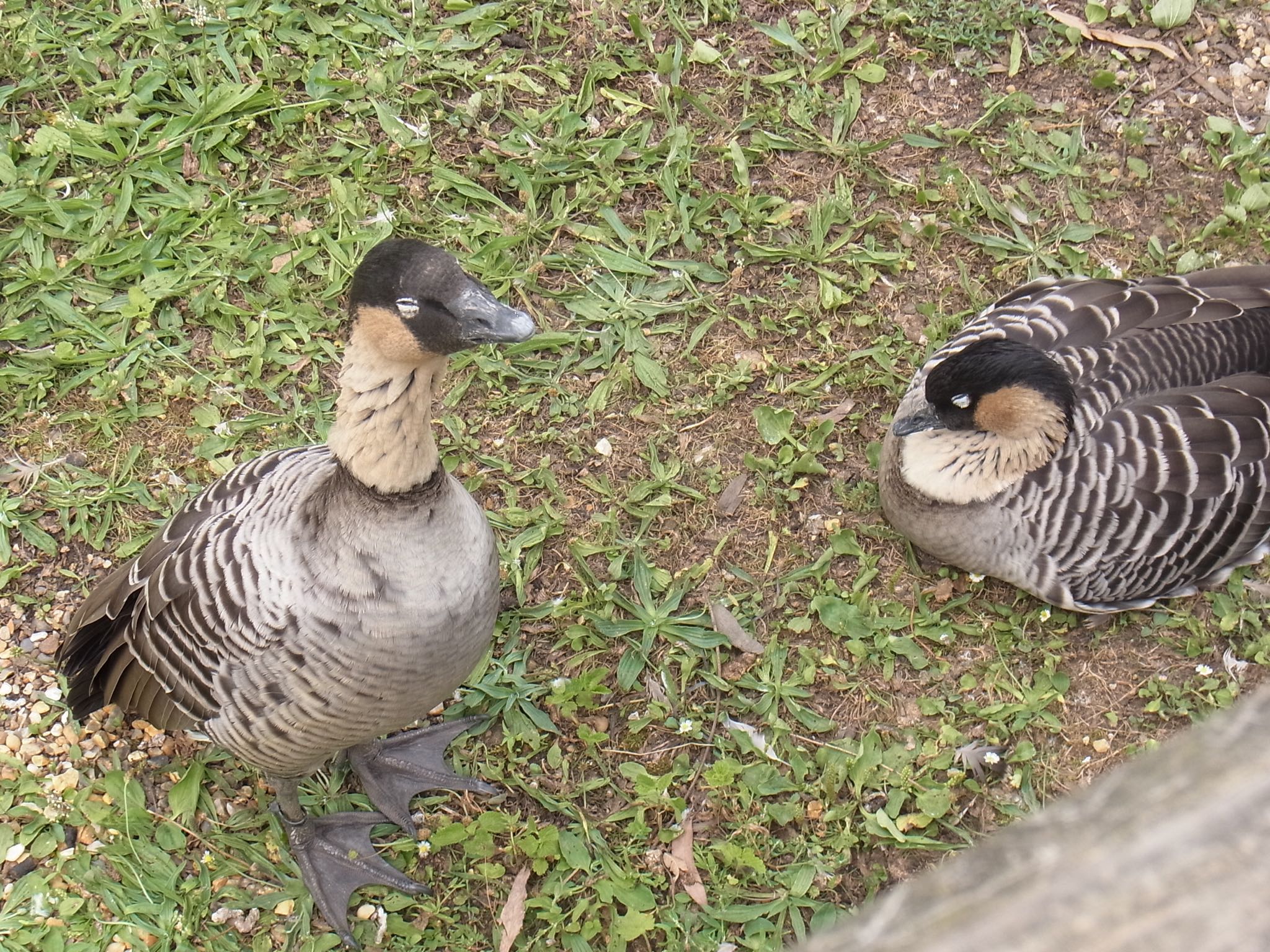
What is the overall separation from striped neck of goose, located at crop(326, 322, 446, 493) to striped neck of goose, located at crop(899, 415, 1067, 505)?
201 cm

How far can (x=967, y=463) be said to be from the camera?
399 centimetres

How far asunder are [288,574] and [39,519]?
6.72 feet

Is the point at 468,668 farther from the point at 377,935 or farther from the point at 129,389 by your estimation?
the point at 129,389

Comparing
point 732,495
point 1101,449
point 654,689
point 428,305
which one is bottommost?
point 654,689

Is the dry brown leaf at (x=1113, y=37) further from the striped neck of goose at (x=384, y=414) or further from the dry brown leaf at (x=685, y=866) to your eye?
the dry brown leaf at (x=685, y=866)

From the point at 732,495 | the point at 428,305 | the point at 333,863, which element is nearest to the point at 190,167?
the point at 732,495

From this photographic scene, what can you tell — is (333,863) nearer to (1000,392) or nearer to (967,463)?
(967,463)

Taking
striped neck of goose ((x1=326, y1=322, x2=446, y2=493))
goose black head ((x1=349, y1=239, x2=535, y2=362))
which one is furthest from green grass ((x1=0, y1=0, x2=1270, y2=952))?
goose black head ((x1=349, y1=239, x2=535, y2=362))

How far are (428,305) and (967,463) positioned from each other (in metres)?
2.33

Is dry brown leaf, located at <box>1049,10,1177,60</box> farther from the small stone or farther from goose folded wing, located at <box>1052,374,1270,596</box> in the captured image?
the small stone

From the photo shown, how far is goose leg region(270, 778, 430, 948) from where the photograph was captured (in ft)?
11.8

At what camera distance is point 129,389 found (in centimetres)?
462

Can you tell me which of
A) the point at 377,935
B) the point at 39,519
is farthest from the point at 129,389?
the point at 377,935

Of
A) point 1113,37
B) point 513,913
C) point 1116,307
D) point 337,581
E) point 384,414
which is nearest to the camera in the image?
point 384,414
